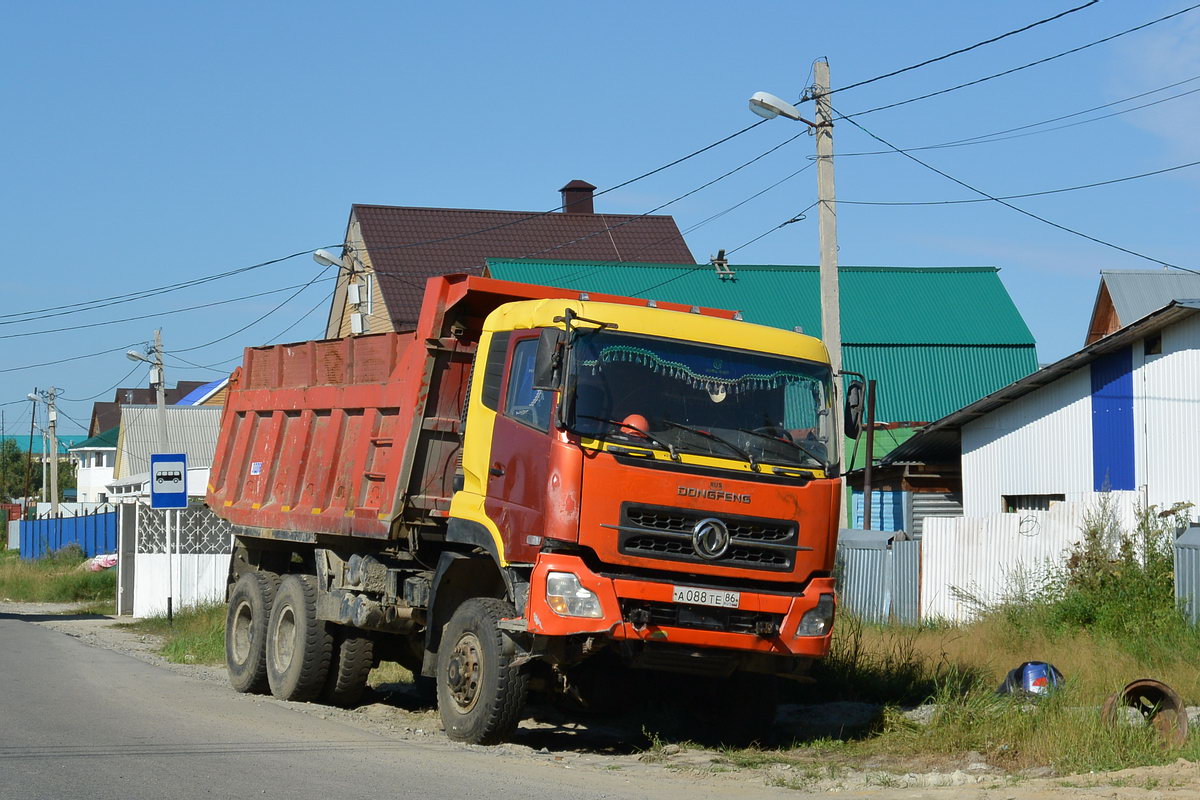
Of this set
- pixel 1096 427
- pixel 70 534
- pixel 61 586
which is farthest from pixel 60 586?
pixel 1096 427

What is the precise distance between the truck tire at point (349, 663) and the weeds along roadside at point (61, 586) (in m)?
19.1

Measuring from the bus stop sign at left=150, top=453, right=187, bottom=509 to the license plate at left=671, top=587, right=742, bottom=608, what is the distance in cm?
1515

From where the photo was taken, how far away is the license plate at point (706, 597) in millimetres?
9273

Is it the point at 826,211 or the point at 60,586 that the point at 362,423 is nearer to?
the point at 826,211

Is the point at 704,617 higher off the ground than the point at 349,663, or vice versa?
the point at 704,617

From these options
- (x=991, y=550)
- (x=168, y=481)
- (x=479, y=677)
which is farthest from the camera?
(x=168, y=481)

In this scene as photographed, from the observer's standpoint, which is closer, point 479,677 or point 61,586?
point 479,677

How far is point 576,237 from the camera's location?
48.8 meters

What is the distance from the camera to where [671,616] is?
9.31 m

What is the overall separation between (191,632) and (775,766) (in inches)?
517

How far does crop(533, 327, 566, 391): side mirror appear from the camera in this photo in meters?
9.28

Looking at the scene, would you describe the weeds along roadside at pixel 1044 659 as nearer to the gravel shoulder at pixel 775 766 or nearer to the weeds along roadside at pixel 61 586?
the gravel shoulder at pixel 775 766

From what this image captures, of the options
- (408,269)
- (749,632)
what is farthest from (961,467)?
(408,269)

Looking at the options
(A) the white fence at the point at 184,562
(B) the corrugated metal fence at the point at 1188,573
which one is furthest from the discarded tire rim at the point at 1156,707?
(A) the white fence at the point at 184,562
